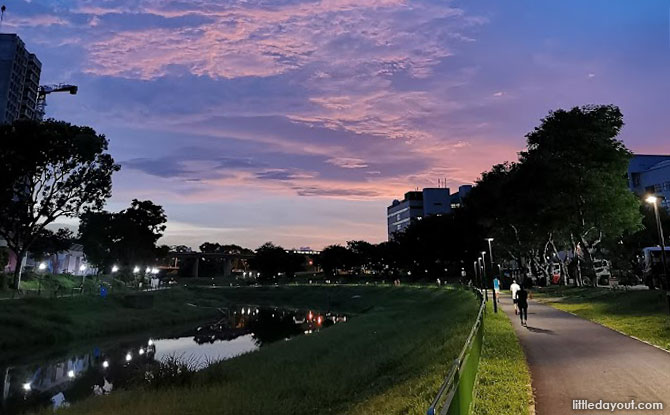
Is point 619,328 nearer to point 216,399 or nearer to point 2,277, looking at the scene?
point 216,399

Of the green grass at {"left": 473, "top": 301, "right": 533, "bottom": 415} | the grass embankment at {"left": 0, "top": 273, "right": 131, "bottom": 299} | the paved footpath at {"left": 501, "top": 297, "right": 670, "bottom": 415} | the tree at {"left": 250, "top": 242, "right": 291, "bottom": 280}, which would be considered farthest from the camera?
the tree at {"left": 250, "top": 242, "right": 291, "bottom": 280}

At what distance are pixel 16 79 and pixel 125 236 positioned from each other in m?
83.7

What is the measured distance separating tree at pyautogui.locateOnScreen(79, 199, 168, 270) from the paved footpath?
82.2 meters

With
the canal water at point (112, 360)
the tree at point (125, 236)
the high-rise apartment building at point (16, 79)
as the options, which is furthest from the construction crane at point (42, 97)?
the canal water at point (112, 360)

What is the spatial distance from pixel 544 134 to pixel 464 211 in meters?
47.0

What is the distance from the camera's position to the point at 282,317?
75.4 m

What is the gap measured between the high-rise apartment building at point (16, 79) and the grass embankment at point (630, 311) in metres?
137

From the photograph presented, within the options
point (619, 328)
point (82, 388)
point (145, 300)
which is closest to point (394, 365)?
point (619, 328)

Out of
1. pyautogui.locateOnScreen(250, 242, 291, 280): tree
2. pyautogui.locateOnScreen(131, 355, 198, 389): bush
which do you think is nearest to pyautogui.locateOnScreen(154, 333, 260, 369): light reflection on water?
pyautogui.locateOnScreen(131, 355, 198, 389): bush

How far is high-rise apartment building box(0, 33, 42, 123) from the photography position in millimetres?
124750

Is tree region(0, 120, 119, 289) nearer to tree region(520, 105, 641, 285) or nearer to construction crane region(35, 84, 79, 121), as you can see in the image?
tree region(520, 105, 641, 285)

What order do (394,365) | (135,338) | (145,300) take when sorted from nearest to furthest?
(394,365)
(135,338)
(145,300)

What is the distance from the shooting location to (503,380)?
1186 centimetres

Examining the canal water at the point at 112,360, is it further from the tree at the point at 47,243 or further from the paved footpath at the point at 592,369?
the tree at the point at 47,243
